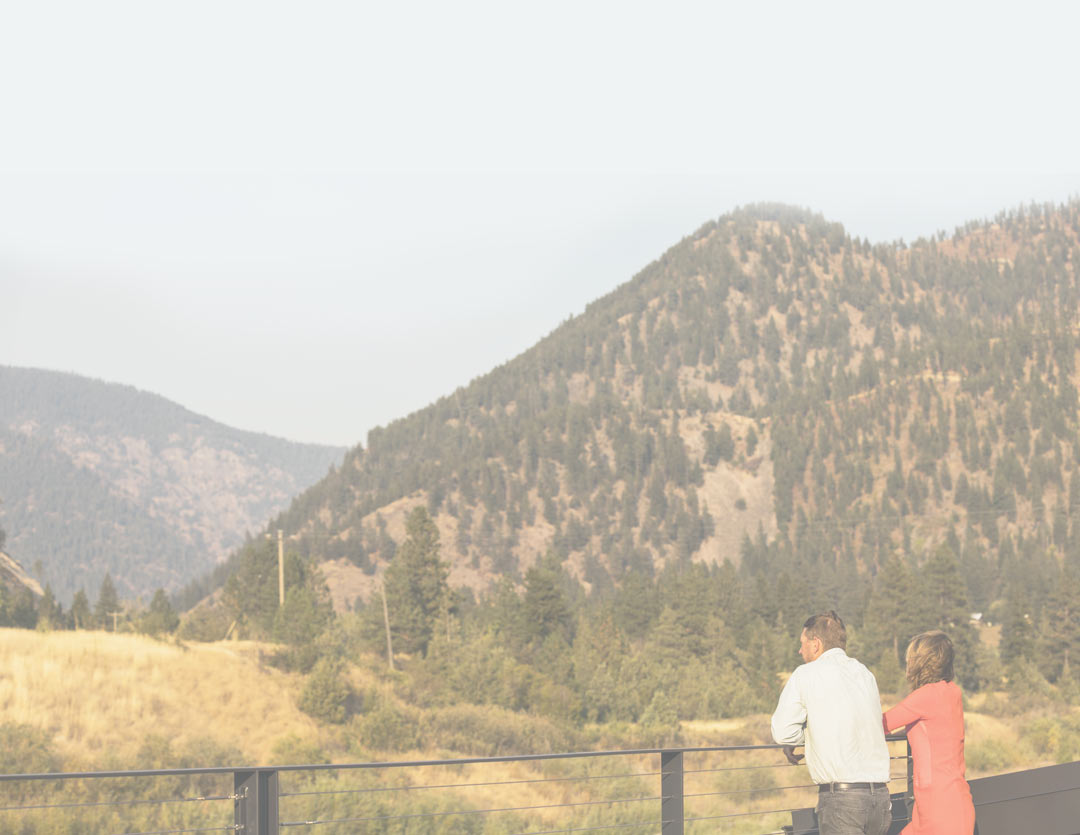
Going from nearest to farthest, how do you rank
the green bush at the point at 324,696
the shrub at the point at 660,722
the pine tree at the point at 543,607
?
the green bush at the point at 324,696 → the shrub at the point at 660,722 → the pine tree at the point at 543,607

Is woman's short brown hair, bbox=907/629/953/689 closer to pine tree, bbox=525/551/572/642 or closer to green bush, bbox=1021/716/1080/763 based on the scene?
green bush, bbox=1021/716/1080/763

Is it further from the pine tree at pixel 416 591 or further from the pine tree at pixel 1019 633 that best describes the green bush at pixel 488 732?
the pine tree at pixel 1019 633

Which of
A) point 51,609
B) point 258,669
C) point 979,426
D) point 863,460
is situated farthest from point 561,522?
point 258,669

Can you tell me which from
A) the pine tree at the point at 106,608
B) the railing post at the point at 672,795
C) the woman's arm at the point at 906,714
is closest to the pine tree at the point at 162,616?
the pine tree at the point at 106,608

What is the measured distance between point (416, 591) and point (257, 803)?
70.3 metres

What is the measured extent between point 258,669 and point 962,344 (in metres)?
174

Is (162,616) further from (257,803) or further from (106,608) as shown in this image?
(257,803)

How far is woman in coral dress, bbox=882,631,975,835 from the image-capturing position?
571cm

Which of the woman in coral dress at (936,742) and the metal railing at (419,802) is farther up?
the woman in coral dress at (936,742)

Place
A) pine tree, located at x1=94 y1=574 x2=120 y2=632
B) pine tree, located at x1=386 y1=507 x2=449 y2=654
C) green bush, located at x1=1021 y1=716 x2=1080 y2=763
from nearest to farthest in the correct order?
green bush, located at x1=1021 y1=716 x2=1080 y2=763 → pine tree, located at x1=386 y1=507 x2=449 y2=654 → pine tree, located at x1=94 y1=574 x2=120 y2=632

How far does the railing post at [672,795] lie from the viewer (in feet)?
25.6

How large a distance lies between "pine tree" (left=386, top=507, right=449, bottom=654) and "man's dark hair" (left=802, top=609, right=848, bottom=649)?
226 ft

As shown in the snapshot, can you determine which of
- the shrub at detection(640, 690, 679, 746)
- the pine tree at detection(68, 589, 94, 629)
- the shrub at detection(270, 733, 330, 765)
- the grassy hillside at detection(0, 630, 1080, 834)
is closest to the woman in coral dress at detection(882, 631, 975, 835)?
the grassy hillside at detection(0, 630, 1080, 834)

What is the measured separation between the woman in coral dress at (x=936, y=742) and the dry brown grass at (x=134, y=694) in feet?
114
